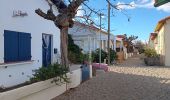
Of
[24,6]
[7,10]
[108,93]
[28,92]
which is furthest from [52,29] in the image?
[28,92]

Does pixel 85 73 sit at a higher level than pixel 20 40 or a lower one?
lower

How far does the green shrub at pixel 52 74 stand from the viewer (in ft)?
33.5

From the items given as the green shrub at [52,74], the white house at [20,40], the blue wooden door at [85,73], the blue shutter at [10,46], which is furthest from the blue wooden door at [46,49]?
the green shrub at [52,74]

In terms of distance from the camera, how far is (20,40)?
43.7ft

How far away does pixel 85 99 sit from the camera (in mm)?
10609

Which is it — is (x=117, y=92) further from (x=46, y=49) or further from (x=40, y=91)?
(x=46, y=49)

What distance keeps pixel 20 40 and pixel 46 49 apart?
13.6 feet

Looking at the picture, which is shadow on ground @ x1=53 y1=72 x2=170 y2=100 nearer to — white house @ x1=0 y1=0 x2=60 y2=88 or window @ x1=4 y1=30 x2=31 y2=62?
white house @ x1=0 y1=0 x2=60 y2=88

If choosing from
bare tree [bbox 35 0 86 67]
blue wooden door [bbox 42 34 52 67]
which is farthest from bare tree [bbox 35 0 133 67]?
blue wooden door [bbox 42 34 52 67]

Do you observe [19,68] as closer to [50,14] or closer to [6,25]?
[6,25]

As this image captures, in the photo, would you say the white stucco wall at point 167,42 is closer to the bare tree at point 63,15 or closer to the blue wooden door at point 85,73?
the blue wooden door at point 85,73

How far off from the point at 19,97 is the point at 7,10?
5390 mm

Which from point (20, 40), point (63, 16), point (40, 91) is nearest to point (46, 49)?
point (20, 40)

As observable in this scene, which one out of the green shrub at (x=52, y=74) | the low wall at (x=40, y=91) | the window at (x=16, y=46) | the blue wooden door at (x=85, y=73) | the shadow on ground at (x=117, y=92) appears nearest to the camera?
the low wall at (x=40, y=91)
